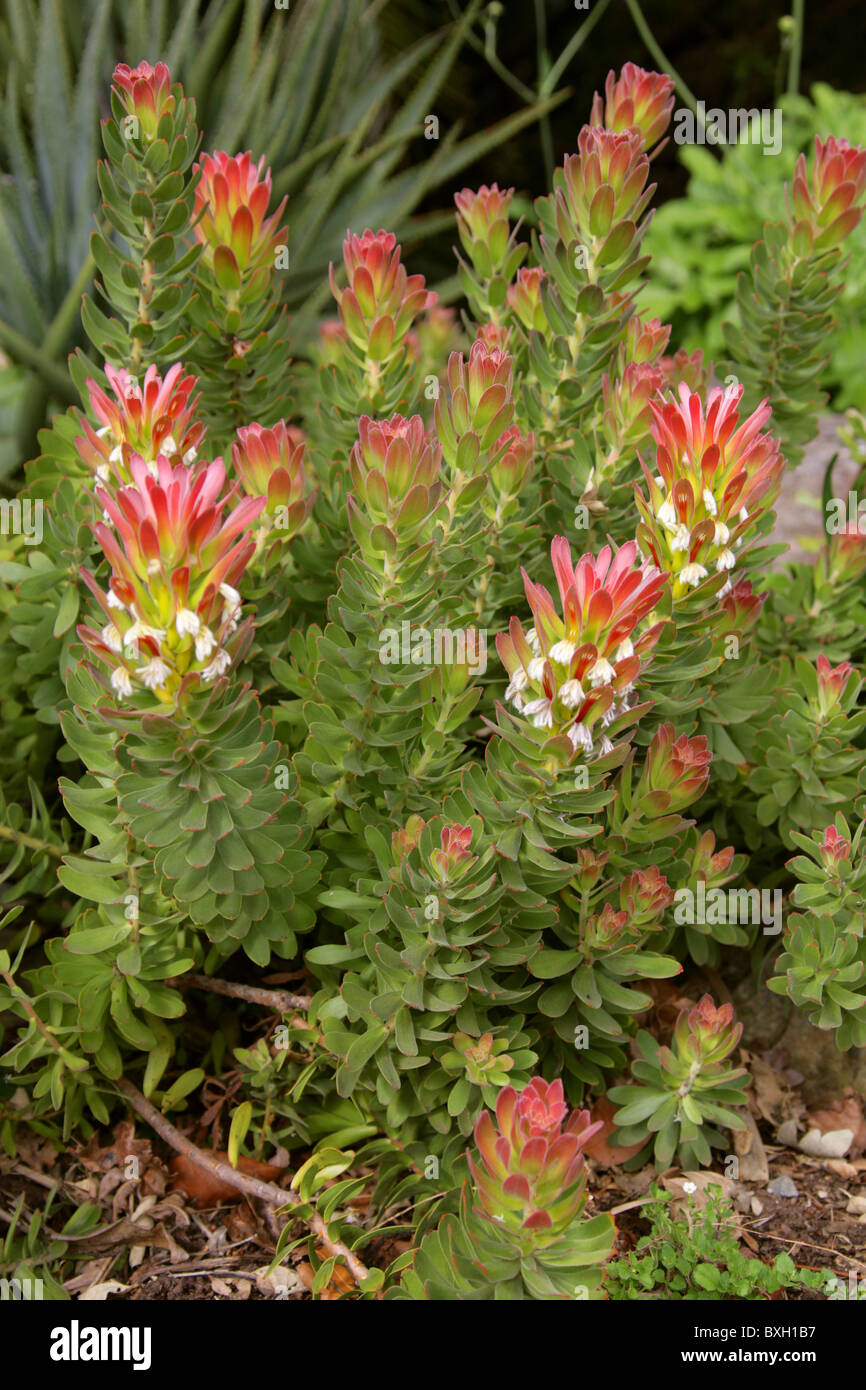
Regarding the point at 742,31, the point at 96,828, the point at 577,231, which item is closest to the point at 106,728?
the point at 96,828

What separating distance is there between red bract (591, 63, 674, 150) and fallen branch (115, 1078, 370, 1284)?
5.47ft

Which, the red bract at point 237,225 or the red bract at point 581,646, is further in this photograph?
the red bract at point 237,225

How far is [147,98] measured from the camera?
1703 millimetres

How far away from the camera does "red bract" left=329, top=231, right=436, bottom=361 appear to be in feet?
5.97

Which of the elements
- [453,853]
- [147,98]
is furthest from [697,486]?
[147,98]

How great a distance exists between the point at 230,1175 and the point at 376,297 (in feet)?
4.36

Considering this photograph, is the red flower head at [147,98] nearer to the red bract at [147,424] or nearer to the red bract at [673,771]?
the red bract at [147,424]

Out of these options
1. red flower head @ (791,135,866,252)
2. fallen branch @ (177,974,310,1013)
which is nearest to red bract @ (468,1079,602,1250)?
fallen branch @ (177,974,310,1013)

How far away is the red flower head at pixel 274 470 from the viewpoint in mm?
1728

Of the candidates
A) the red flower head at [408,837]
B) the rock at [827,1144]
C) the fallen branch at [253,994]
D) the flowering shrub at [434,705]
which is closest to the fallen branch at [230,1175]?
the flowering shrub at [434,705]

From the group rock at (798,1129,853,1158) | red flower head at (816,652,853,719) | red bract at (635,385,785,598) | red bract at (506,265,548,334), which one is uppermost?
red bract at (506,265,548,334)

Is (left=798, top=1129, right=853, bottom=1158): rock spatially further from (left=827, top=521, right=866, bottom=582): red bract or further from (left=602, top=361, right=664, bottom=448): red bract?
(left=602, top=361, right=664, bottom=448): red bract

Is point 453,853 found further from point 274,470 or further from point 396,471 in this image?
point 274,470

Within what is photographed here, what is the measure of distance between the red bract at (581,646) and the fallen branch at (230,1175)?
2.52 ft
